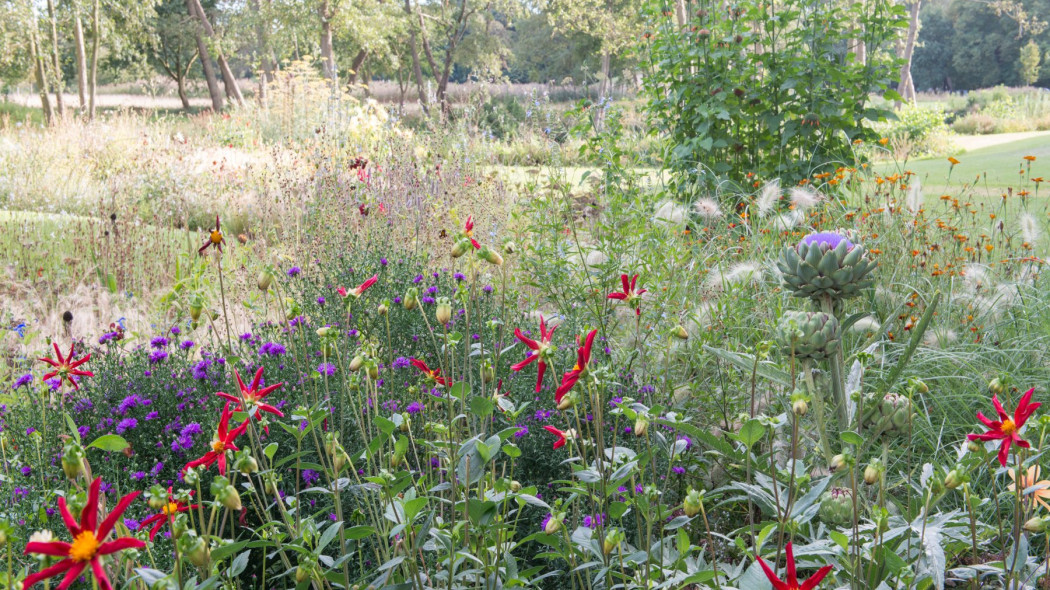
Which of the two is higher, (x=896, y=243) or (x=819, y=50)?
(x=819, y=50)

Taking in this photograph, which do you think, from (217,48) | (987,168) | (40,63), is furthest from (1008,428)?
(217,48)

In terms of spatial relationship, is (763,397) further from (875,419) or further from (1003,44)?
(1003,44)

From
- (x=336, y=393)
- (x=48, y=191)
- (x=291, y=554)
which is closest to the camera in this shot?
(x=291, y=554)

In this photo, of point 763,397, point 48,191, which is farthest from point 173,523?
point 48,191

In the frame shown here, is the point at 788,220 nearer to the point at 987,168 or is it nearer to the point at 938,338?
the point at 938,338

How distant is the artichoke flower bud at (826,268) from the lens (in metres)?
1.43

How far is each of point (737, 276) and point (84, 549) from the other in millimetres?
2328

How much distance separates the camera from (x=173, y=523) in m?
0.88

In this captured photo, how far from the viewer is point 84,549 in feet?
2.37

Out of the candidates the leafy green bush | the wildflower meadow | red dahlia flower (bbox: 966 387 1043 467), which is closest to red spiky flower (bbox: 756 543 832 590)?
the wildflower meadow

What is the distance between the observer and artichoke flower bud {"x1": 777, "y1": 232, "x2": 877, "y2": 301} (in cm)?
143

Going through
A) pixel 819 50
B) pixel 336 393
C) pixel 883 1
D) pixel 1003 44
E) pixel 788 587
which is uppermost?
pixel 1003 44

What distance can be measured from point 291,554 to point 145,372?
0.97 meters

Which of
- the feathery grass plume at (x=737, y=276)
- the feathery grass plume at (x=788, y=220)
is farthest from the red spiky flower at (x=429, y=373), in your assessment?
the feathery grass plume at (x=788, y=220)
